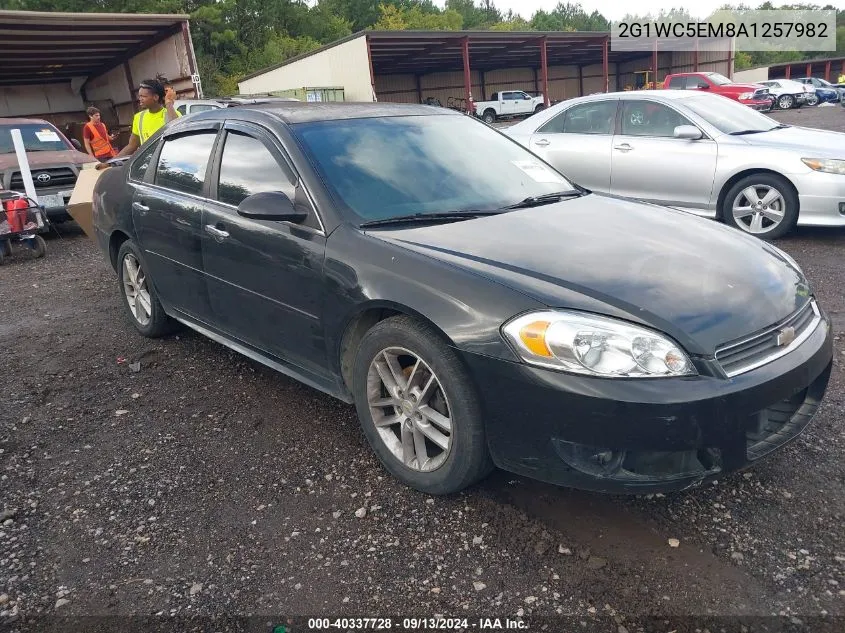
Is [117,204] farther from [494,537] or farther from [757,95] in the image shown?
[757,95]

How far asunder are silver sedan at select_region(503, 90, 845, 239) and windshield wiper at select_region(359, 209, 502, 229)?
430 centimetres

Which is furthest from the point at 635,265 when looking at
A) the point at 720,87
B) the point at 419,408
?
the point at 720,87

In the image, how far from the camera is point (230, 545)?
2490 millimetres

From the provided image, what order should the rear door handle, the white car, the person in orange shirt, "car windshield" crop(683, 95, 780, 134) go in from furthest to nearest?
1. the white car
2. the person in orange shirt
3. "car windshield" crop(683, 95, 780, 134)
4. the rear door handle

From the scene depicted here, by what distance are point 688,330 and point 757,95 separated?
1157 inches

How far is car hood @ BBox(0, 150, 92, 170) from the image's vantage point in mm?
9609

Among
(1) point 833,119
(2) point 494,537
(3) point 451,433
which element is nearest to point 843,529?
(2) point 494,537

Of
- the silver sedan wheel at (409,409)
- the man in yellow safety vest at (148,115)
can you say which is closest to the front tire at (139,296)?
the silver sedan wheel at (409,409)

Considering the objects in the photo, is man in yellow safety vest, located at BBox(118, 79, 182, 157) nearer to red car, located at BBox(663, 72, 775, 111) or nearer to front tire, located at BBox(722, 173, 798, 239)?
front tire, located at BBox(722, 173, 798, 239)

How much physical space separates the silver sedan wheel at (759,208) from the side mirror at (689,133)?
0.72m

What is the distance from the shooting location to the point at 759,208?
6.35 meters

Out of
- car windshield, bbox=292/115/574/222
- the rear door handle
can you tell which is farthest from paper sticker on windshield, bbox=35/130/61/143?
car windshield, bbox=292/115/574/222

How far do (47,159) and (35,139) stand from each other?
3.15 ft

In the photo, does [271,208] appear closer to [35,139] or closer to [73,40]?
[35,139]
